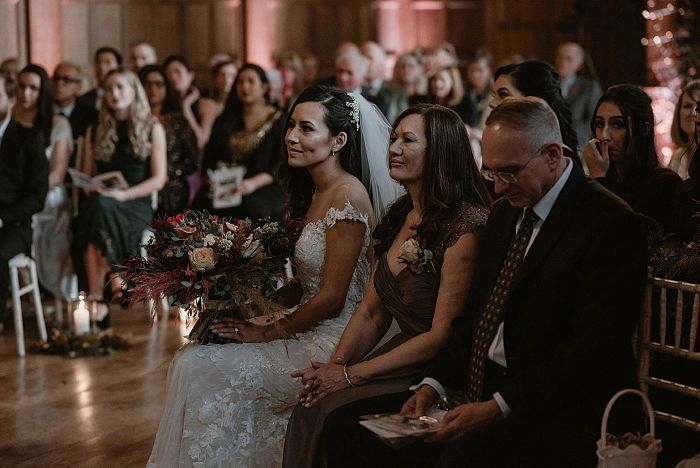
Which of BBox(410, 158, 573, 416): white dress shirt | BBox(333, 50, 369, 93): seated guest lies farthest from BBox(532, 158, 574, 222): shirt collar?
BBox(333, 50, 369, 93): seated guest

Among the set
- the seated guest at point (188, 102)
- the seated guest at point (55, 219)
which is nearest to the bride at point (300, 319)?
the seated guest at point (55, 219)

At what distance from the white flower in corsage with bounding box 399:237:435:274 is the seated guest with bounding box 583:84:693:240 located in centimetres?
94

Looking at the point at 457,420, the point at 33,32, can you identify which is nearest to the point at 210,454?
the point at 457,420

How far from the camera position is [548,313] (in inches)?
105

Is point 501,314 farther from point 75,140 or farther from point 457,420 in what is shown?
point 75,140

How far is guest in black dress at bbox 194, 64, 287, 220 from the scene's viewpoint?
7.09 metres

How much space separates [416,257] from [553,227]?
59 cm

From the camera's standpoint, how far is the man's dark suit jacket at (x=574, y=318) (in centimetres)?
261

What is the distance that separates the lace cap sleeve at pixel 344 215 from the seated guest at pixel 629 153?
0.90 m

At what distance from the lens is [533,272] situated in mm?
2697

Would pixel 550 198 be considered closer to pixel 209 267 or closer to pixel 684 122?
pixel 209 267

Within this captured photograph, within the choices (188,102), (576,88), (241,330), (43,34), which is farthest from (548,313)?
(43,34)

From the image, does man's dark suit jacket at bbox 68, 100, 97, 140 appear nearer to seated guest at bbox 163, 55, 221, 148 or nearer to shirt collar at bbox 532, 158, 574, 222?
seated guest at bbox 163, 55, 221, 148

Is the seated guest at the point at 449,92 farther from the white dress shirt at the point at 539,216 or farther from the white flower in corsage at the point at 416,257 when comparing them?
the white dress shirt at the point at 539,216
